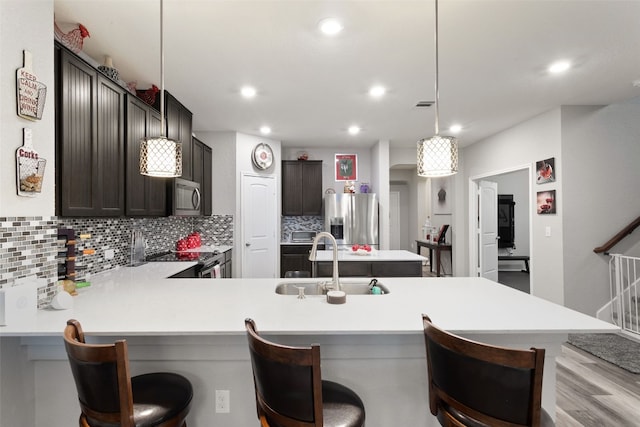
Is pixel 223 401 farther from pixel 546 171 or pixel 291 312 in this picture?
pixel 546 171

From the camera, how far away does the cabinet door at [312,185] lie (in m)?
5.91

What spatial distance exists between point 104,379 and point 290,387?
2.07 ft

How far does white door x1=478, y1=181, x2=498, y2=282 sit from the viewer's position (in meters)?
5.73

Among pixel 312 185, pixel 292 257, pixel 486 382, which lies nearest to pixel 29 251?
pixel 486 382

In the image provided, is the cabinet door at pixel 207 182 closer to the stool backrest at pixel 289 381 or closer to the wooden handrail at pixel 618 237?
the stool backrest at pixel 289 381

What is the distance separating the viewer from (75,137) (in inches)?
76.2

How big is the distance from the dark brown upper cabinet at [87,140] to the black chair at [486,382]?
6.95 feet

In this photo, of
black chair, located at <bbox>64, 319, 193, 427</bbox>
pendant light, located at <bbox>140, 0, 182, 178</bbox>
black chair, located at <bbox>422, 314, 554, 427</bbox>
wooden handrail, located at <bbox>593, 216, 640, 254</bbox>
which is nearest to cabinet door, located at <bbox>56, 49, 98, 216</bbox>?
pendant light, located at <bbox>140, 0, 182, 178</bbox>

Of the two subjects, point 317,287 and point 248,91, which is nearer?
point 317,287

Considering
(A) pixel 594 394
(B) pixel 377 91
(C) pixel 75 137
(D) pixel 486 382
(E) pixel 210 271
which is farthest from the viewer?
(E) pixel 210 271

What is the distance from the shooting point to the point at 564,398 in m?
2.34

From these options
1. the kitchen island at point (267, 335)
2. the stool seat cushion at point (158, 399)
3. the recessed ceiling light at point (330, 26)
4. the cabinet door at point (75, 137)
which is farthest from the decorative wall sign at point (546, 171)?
the cabinet door at point (75, 137)

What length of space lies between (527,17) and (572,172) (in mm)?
2482

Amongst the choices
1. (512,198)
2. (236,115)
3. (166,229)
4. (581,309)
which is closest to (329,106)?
(236,115)
